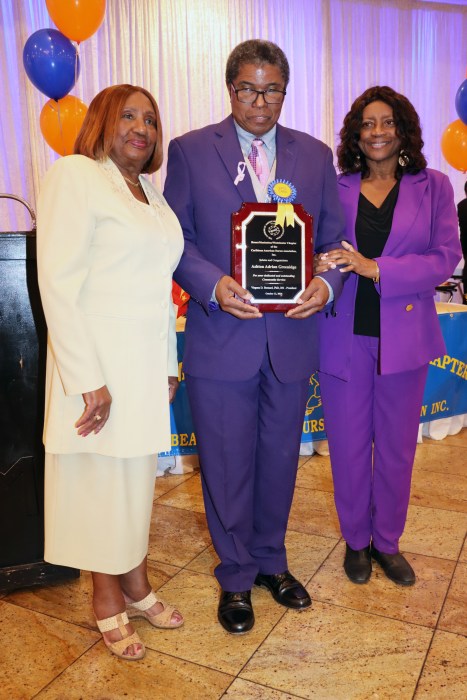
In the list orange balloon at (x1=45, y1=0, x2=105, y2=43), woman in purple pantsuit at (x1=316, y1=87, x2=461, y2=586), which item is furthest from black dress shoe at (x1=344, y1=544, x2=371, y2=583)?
orange balloon at (x1=45, y1=0, x2=105, y2=43)

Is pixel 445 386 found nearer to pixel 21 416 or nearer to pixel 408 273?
pixel 408 273

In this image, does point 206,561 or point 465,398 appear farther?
point 465,398

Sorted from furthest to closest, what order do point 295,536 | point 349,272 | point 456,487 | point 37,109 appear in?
point 37,109, point 456,487, point 295,536, point 349,272

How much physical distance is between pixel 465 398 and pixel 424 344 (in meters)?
2.14

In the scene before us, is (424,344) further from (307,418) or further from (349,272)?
(307,418)

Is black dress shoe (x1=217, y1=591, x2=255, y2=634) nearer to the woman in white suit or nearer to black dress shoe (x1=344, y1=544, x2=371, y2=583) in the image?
the woman in white suit

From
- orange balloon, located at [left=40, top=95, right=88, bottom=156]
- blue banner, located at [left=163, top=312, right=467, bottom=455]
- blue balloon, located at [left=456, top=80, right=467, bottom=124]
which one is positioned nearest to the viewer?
blue banner, located at [left=163, top=312, right=467, bottom=455]

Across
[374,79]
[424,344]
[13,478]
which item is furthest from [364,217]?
[374,79]

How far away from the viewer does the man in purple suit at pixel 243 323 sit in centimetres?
181

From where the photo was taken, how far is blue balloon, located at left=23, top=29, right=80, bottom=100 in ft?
12.5

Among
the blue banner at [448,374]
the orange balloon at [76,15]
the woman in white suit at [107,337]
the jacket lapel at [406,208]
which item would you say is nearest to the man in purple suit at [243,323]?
the woman in white suit at [107,337]

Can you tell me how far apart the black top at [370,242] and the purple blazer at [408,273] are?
3 cm

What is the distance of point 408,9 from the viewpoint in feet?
24.2

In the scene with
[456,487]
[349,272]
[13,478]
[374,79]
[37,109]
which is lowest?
[456,487]
